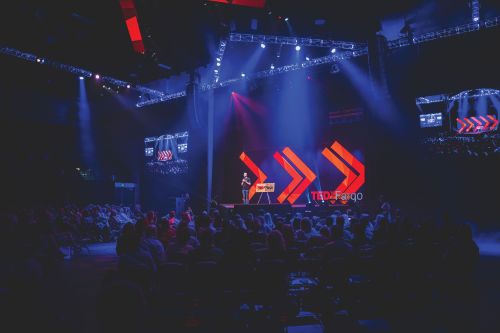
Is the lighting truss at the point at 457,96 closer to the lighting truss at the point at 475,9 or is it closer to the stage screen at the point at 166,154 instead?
the lighting truss at the point at 475,9

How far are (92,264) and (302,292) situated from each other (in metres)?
5.67

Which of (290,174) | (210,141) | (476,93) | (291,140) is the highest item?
(476,93)

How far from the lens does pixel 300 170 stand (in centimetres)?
1431

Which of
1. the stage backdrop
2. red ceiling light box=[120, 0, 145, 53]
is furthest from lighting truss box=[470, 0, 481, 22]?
red ceiling light box=[120, 0, 145, 53]

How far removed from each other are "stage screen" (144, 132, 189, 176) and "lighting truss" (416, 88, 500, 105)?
9870 millimetres

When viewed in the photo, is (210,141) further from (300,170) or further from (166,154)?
(300,170)

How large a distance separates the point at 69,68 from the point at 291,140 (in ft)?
30.1

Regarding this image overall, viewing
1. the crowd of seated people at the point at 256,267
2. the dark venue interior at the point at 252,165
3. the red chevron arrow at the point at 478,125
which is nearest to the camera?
the crowd of seated people at the point at 256,267

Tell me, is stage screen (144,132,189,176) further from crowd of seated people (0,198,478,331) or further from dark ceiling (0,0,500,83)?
crowd of seated people (0,198,478,331)

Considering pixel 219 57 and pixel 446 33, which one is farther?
pixel 219 57

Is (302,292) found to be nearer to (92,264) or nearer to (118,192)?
(92,264)

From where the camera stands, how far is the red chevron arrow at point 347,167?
13.0 meters

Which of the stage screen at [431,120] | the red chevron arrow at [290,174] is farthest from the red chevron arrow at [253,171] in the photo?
the stage screen at [431,120]

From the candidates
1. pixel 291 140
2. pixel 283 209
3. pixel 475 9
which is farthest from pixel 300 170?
pixel 475 9
